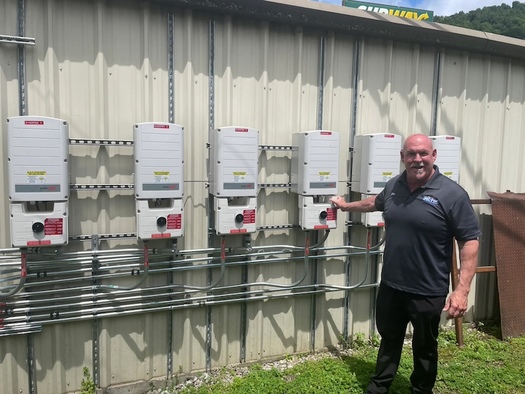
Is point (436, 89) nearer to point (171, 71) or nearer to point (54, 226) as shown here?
point (171, 71)

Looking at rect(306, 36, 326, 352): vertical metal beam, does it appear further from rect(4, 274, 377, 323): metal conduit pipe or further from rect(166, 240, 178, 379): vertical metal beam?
rect(166, 240, 178, 379): vertical metal beam

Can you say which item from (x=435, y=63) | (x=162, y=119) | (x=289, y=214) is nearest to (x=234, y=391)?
(x=289, y=214)

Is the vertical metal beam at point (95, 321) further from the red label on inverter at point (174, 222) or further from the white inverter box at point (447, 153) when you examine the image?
the white inverter box at point (447, 153)

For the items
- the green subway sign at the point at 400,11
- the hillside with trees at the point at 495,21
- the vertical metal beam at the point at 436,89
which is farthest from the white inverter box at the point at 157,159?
the hillside with trees at the point at 495,21

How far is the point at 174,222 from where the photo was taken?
2.67 meters

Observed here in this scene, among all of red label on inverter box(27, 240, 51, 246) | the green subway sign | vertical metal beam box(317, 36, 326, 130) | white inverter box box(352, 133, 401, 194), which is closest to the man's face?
white inverter box box(352, 133, 401, 194)

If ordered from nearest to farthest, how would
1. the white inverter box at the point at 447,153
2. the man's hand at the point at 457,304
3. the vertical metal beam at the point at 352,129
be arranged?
the man's hand at the point at 457,304
the vertical metal beam at the point at 352,129
the white inverter box at the point at 447,153

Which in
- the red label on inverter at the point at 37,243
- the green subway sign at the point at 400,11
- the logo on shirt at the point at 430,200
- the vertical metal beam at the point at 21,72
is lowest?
the red label on inverter at the point at 37,243

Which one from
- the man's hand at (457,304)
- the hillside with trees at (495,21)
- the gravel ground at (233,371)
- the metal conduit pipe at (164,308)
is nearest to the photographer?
the man's hand at (457,304)

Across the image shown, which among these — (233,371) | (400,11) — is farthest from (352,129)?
(400,11)

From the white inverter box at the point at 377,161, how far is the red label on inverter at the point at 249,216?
0.98 metres

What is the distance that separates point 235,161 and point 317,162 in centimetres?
66

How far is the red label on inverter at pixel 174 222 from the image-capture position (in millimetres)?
2656

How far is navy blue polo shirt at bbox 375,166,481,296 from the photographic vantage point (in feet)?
7.43
